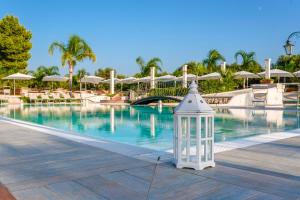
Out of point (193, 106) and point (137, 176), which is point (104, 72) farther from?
point (137, 176)

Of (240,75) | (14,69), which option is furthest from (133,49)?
(240,75)

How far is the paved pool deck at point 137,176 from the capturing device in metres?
3.04

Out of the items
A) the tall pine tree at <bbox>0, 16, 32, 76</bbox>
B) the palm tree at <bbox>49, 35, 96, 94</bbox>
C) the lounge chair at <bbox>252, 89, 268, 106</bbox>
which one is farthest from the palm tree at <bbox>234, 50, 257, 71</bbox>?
the tall pine tree at <bbox>0, 16, 32, 76</bbox>

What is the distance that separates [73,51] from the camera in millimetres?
30672

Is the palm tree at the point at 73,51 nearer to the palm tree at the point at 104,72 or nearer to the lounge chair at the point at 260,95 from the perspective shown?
the palm tree at the point at 104,72

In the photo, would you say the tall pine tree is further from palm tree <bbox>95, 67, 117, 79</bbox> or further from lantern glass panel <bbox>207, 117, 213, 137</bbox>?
lantern glass panel <bbox>207, 117, 213, 137</bbox>

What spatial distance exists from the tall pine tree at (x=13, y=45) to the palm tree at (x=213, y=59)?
21.1 meters

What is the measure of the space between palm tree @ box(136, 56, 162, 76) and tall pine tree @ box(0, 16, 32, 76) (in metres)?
13.4

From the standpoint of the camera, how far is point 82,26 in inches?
1320

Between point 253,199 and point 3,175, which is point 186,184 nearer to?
point 253,199

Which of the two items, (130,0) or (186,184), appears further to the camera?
(130,0)

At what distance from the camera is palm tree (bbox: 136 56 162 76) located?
1399 inches

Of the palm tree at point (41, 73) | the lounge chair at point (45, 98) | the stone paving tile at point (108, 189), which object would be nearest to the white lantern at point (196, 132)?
the stone paving tile at point (108, 189)

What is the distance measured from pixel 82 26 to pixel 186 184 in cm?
3257
